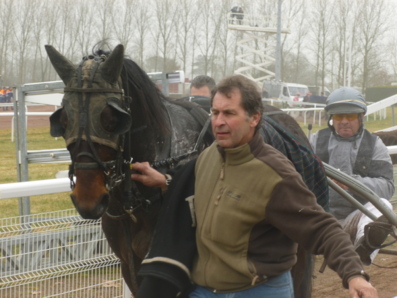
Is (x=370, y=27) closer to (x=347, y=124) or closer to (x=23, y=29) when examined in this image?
(x=23, y=29)

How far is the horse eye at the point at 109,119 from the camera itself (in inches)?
106

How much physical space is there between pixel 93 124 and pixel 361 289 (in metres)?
1.27

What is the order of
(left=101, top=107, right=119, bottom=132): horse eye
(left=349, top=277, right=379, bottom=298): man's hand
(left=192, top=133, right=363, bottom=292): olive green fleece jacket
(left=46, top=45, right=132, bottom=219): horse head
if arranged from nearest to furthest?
1. (left=349, top=277, right=379, bottom=298): man's hand
2. (left=192, top=133, right=363, bottom=292): olive green fleece jacket
3. (left=46, top=45, right=132, bottom=219): horse head
4. (left=101, top=107, right=119, bottom=132): horse eye

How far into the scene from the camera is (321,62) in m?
43.9

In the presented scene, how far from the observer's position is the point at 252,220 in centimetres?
241

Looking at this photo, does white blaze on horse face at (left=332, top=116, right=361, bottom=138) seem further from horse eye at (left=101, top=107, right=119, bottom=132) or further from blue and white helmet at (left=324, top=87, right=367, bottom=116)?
horse eye at (left=101, top=107, right=119, bottom=132)

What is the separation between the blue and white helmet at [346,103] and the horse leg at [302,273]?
1197 millimetres

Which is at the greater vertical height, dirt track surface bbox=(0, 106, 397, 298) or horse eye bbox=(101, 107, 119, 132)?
horse eye bbox=(101, 107, 119, 132)

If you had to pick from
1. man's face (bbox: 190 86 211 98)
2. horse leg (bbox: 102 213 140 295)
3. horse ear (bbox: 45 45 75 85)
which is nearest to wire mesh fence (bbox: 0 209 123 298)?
horse leg (bbox: 102 213 140 295)

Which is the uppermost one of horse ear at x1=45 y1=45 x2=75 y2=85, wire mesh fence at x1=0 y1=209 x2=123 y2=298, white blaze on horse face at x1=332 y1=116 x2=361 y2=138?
horse ear at x1=45 y1=45 x2=75 y2=85

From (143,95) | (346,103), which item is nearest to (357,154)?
(346,103)

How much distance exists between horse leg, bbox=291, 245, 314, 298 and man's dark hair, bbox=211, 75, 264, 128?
1.34m

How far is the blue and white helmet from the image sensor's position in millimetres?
4461

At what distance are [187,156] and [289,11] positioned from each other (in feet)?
147
